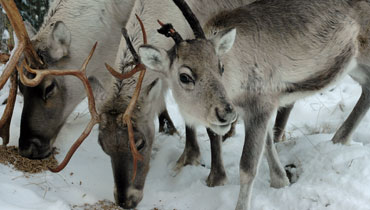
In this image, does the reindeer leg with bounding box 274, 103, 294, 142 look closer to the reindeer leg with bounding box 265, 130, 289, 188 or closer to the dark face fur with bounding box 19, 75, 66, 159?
the reindeer leg with bounding box 265, 130, 289, 188

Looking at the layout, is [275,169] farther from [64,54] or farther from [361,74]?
[64,54]

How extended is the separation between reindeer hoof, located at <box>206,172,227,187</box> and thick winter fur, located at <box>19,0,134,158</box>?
1638mm

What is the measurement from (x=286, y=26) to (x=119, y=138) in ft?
6.81

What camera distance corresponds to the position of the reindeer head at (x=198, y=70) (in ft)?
10.9

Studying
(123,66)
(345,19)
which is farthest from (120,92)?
(345,19)

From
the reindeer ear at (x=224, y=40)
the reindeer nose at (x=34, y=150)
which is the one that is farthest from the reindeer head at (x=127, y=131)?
the reindeer nose at (x=34, y=150)

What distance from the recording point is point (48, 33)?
175 inches

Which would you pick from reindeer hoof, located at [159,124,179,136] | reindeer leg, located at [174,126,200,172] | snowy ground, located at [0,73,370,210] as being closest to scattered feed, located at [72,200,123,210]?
snowy ground, located at [0,73,370,210]

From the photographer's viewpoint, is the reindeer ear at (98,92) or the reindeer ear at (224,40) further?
the reindeer ear at (98,92)

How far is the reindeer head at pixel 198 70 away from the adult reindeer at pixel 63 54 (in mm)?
1177

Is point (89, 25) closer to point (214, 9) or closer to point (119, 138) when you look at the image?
point (214, 9)

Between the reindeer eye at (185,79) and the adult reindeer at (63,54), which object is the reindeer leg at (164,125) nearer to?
the adult reindeer at (63,54)

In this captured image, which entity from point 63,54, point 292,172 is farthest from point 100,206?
point 292,172

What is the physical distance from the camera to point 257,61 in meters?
3.97
